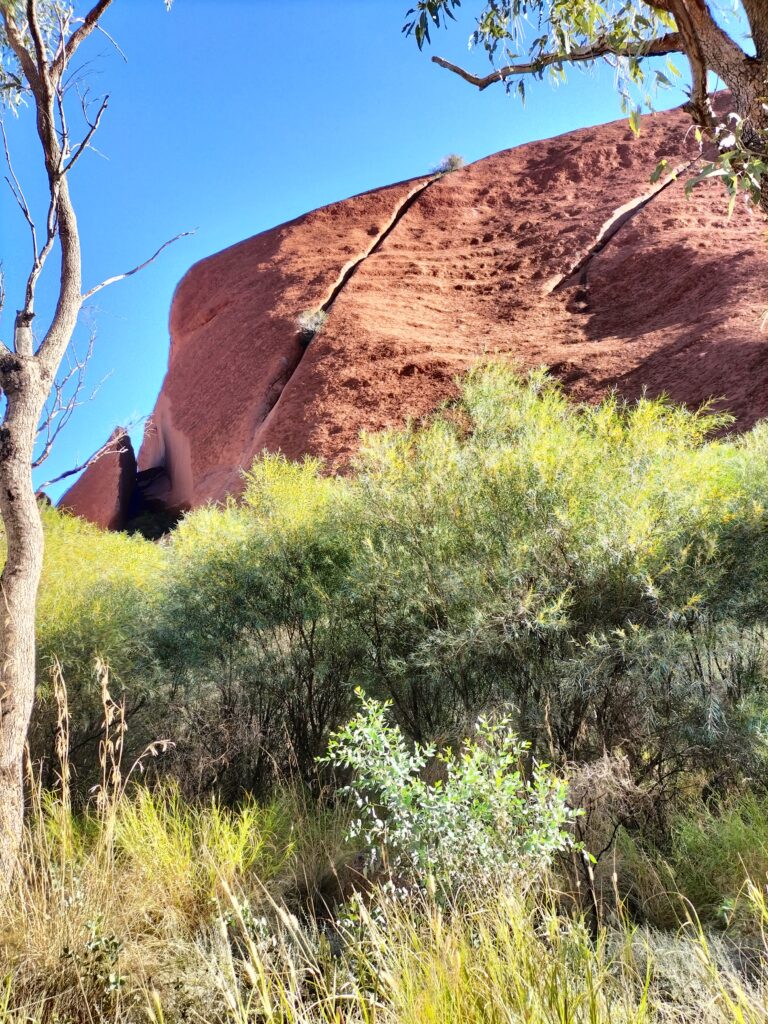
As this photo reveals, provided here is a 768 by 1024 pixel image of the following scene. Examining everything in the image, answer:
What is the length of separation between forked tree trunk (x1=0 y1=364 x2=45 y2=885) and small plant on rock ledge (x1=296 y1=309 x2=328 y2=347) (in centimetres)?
1419

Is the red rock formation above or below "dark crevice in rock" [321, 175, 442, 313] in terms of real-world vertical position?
below

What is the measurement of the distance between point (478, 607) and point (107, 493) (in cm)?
1910

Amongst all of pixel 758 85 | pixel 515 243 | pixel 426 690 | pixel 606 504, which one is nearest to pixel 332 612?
pixel 426 690

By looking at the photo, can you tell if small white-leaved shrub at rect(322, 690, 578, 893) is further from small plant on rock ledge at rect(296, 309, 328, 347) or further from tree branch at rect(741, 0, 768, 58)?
small plant on rock ledge at rect(296, 309, 328, 347)

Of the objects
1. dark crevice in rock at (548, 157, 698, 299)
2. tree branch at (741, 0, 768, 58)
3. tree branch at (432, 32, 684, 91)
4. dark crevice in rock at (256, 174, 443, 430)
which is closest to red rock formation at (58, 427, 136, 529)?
dark crevice in rock at (256, 174, 443, 430)

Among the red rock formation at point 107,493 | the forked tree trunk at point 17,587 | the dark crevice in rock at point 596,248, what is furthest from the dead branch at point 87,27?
the red rock formation at point 107,493

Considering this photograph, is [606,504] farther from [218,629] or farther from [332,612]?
[218,629]

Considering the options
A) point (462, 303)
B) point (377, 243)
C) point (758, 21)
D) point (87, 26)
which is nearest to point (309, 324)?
point (462, 303)

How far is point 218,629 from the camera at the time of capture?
6867 mm

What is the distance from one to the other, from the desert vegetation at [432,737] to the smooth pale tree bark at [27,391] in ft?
0.97

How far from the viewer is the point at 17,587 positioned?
4.32 metres

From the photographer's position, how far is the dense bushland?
497 cm

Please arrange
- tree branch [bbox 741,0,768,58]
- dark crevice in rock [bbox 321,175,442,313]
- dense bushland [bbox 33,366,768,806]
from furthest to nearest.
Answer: dark crevice in rock [bbox 321,175,442,313], dense bushland [bbox 33,366,768,806], tree branch [bbox 741,0,768,58]

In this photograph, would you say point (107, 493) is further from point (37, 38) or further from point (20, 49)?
point (37, 38)
